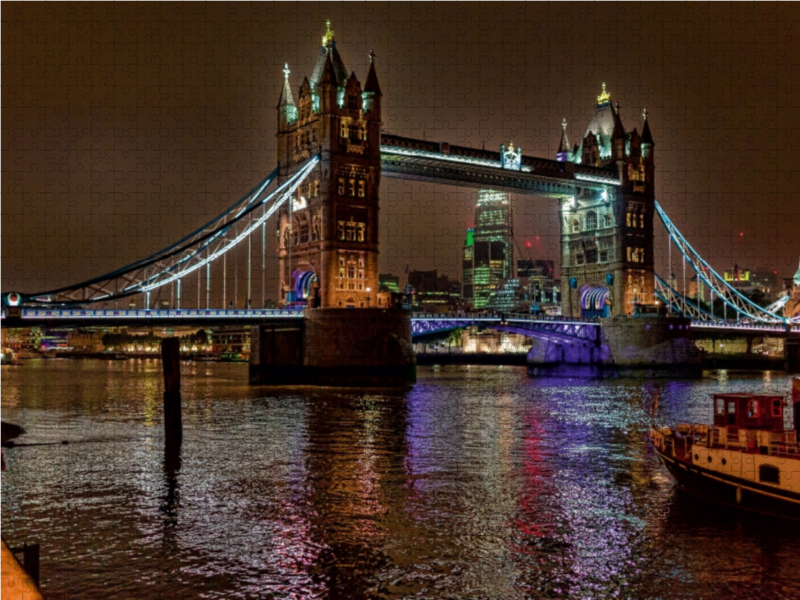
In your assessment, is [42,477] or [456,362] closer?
[42,477]

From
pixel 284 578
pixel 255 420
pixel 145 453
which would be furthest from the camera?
pixel 255 420

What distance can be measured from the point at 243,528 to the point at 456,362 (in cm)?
11430

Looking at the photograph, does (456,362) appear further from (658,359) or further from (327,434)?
(327,434)

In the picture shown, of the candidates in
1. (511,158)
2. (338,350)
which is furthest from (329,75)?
(338,350)

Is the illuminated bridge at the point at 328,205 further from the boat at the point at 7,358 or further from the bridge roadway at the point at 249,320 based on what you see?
the boat at the point at 7,358

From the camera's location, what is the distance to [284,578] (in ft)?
59.5

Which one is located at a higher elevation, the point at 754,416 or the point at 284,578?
the point at 754,416

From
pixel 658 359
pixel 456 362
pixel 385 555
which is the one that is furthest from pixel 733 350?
pixel 385 555

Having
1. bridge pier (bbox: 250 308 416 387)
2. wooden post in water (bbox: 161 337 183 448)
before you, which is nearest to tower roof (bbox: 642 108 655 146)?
bridge pier (bbox: 250 308 416 387)

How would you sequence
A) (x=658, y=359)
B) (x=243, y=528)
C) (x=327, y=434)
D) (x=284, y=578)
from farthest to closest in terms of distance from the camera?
(x=658, y=359) → (x=327, y=434) → (x=243, y=528) → (x=284, y=578)

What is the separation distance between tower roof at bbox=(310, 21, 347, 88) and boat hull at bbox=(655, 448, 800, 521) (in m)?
59.1

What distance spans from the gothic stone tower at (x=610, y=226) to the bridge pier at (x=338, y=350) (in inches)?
1469

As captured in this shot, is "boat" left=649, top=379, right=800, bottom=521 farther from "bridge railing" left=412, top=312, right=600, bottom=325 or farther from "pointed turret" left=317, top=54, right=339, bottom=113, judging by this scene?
"bridge railing" left=412, top=312, right=600, bottom=325

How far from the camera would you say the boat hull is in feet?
72.9
